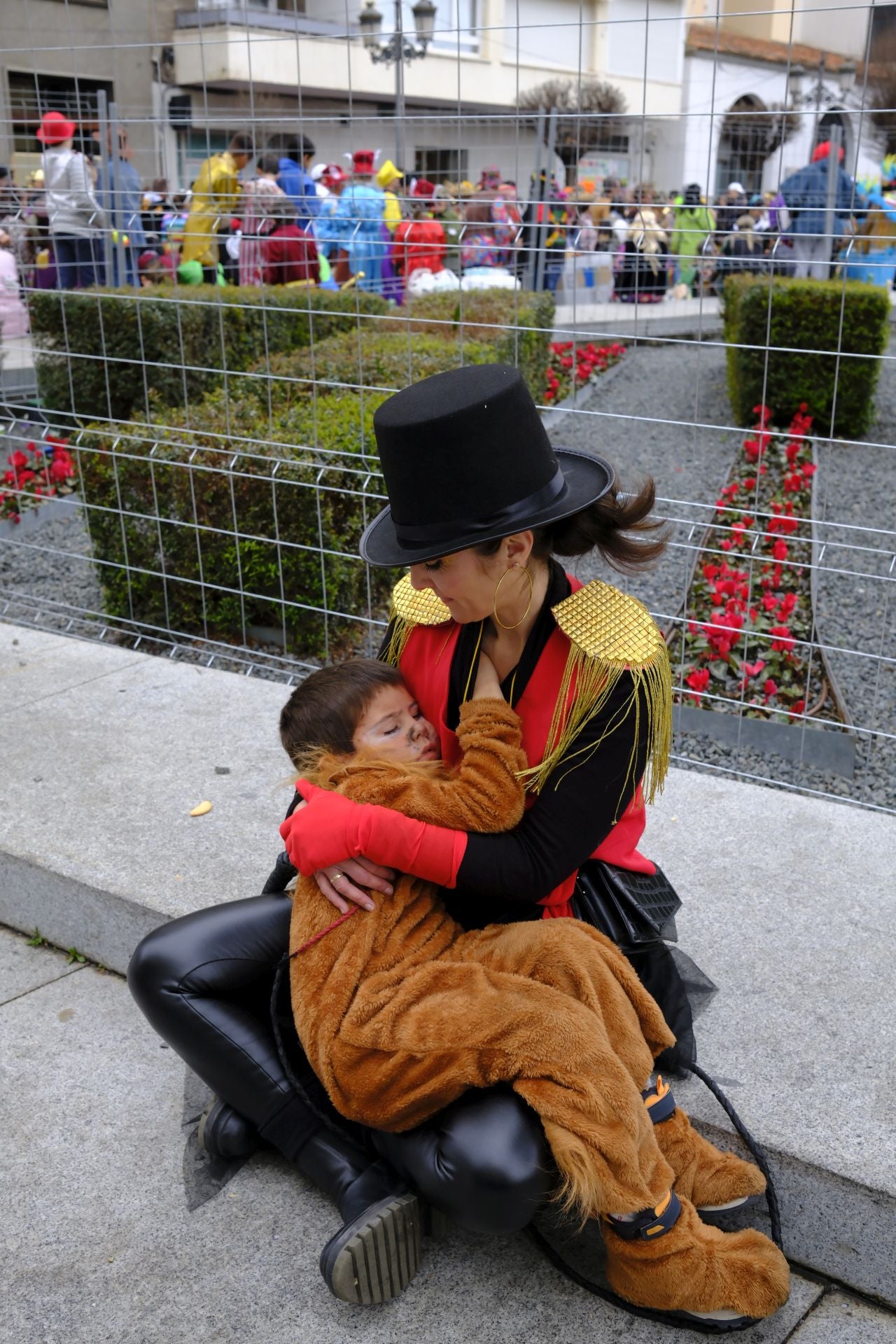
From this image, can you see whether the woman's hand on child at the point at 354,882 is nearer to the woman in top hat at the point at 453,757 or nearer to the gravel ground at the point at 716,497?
the woman in top hat at the point at 453,757

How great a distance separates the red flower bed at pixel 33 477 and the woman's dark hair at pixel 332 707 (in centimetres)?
478

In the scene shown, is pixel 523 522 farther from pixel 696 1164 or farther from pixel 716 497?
pixel 716 497

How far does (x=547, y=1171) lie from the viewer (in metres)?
1.78

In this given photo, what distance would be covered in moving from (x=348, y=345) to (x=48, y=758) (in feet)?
12.0

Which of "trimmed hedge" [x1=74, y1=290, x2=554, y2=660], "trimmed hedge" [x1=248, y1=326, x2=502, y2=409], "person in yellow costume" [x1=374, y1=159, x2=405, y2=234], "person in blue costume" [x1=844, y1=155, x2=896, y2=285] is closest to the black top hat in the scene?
"trimmed hedge" [x1=74, y1=290, x2=554, y2=660]

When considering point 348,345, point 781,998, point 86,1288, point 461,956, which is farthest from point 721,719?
point 348,345

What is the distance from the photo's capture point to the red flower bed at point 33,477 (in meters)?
6.75

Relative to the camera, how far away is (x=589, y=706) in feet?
6.42

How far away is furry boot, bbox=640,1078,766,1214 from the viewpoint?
1938mm

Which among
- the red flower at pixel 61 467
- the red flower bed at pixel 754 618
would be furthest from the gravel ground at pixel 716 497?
the red flower at pixel 61 467

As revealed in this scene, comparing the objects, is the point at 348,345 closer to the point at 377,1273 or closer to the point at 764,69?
the point at 377,1273

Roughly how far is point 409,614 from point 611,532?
1.47 feet

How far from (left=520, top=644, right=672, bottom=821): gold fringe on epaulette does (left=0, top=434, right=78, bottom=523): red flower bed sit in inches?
199

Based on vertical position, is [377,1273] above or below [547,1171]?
below
